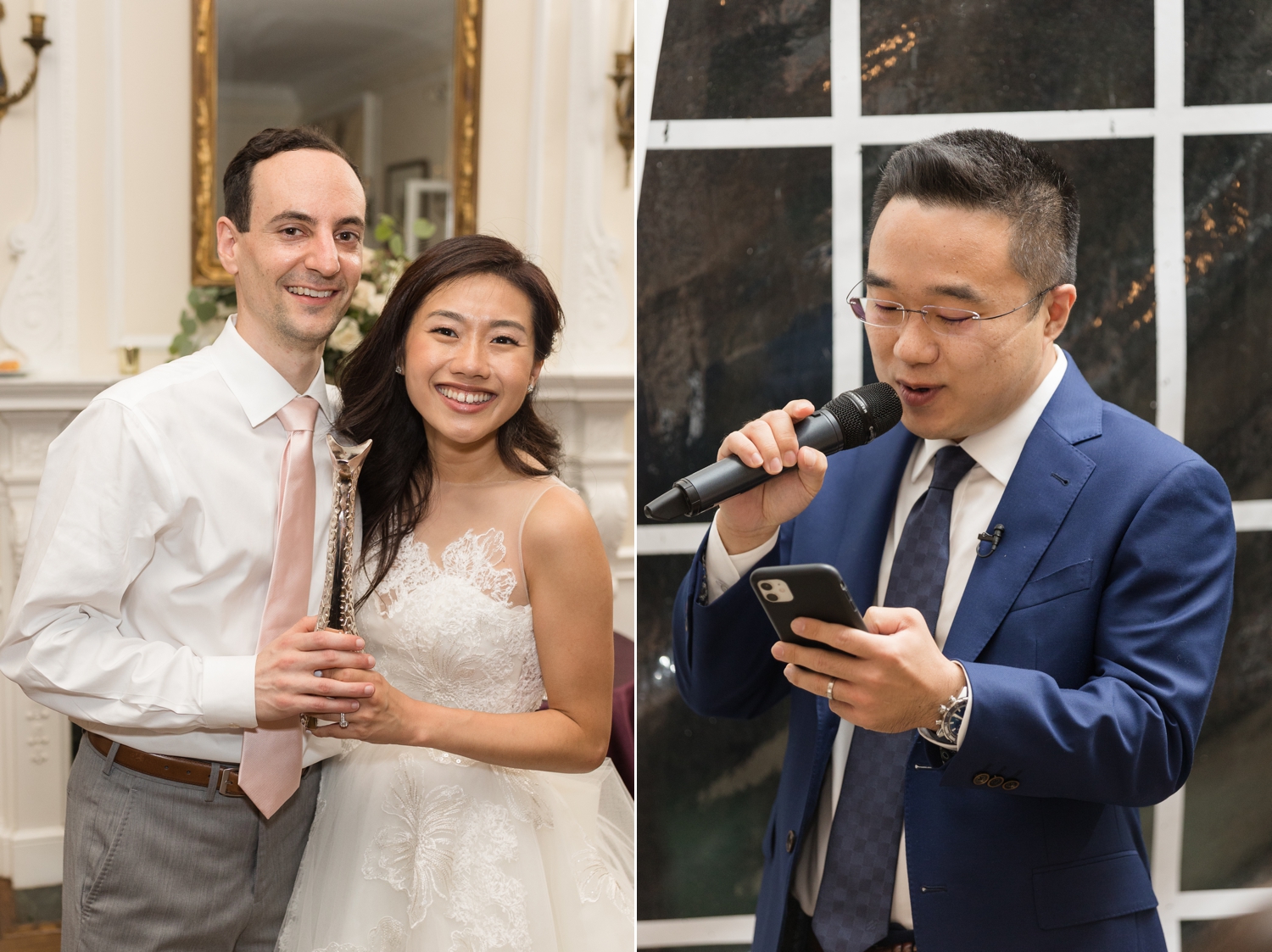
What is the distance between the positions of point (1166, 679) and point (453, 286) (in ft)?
3.85

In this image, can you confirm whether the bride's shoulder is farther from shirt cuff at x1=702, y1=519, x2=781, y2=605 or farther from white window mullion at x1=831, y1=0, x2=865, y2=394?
white window mullion at x1=831, y1=0, x2=865, y2=394

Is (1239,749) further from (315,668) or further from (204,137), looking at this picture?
(204,137)

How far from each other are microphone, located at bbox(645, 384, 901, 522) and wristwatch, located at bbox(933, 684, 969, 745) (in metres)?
0.32

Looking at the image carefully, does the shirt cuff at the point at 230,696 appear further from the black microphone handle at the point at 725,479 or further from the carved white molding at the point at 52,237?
the carved white molding at the point at 52,237

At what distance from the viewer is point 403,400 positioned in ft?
6.19

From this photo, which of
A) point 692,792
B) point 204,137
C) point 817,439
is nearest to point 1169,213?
point 817,439

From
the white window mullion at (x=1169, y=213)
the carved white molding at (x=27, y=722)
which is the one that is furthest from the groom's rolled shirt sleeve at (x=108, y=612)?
the carved white molding at (x=27, y=722)

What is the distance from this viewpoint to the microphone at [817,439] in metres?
1.24

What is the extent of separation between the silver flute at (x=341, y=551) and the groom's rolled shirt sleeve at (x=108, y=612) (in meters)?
0.17

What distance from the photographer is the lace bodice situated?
5.68ft

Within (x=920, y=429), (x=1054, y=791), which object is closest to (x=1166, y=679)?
(x=1054, y=791)

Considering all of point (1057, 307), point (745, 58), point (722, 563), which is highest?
point (745, 58)

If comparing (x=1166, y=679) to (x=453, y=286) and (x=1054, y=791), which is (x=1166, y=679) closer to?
(x=1054, y=791)

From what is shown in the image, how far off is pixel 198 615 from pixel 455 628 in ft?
1.23
